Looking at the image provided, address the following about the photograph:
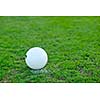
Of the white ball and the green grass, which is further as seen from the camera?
the green grass

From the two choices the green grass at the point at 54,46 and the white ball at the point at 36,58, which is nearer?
the white ball at the point at 36,58

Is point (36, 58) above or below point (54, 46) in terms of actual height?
below

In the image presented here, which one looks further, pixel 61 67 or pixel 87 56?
pixel 87 56

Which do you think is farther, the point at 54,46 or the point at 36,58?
the point at 54,46
